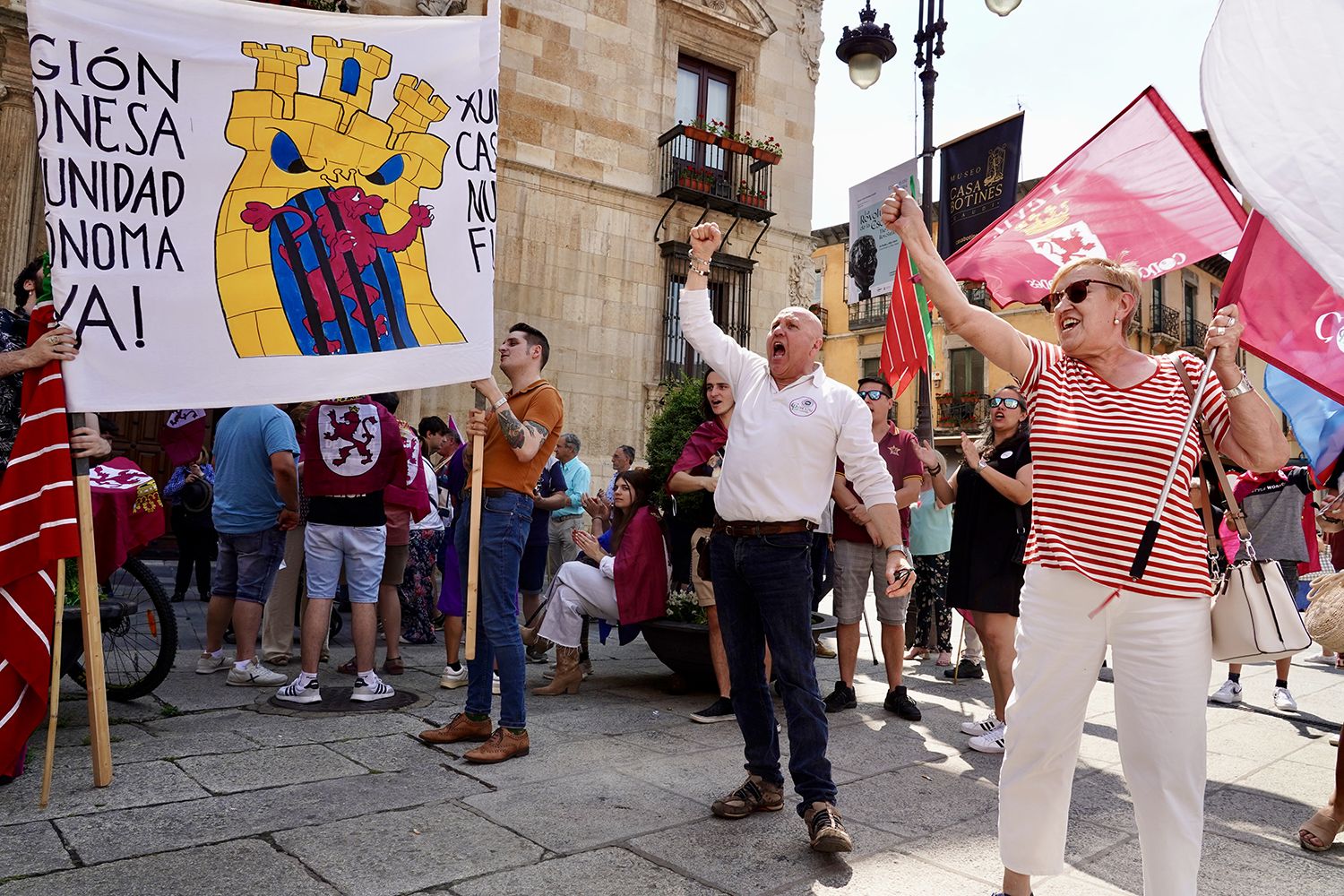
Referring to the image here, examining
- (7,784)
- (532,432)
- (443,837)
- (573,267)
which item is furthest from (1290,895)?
(573,267)

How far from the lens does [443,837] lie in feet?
10.3

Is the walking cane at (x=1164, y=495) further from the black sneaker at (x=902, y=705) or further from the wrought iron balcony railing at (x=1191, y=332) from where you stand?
the wrought iron balcony railing at (x=1191, y=332)

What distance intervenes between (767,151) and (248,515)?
1275 centimetres

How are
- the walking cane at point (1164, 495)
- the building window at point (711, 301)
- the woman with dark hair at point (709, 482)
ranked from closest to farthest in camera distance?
1. the walking cane at point (1164, 495)
2. the woman with dark hair at point (709, 482)
3. the building window at point (711, 301)

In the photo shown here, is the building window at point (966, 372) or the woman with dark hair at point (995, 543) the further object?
the building window at point (966, 372)

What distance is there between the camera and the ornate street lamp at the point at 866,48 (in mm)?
10016

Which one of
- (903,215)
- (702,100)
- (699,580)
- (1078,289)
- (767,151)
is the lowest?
(699,580)

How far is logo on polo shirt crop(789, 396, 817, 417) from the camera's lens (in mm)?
3529

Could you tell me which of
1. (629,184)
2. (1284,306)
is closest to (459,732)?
(1284,306)

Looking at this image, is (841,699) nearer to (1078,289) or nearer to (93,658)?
(1078,289)

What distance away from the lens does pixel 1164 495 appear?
2.43 metres

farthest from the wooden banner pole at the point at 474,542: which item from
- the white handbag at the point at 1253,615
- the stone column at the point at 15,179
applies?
the stone column at the point at 15,179

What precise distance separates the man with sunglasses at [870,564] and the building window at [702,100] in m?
10.8

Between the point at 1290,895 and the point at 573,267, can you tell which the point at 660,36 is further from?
the point at 1290,895
